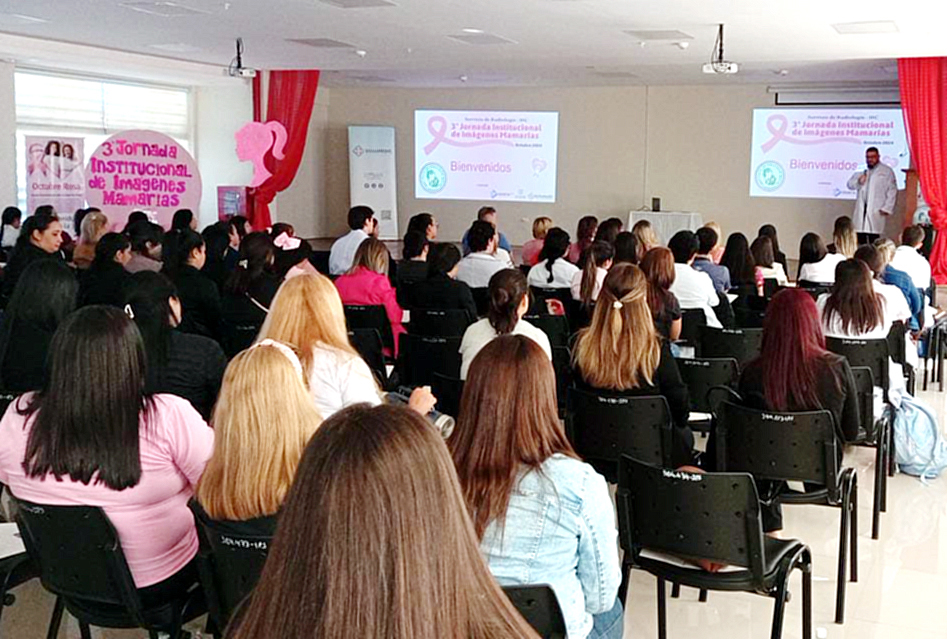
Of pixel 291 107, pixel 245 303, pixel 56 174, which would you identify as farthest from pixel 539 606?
pixel 291 107

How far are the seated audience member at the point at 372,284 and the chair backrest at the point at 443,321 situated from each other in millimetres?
182

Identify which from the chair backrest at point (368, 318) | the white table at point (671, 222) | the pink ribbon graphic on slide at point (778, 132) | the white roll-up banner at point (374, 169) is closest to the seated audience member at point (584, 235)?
the chair backrest at point (368, 318)

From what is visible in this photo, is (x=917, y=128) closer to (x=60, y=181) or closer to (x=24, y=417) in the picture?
(x=60, y=181)

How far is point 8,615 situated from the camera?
387 cm

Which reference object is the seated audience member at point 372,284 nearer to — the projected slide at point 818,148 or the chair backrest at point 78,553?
the chair backrest at point 78,553

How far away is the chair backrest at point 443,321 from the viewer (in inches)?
250

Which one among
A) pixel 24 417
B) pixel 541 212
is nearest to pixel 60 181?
pixel 541 212

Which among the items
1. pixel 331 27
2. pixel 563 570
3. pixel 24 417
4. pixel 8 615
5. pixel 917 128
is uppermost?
pixel 331 27

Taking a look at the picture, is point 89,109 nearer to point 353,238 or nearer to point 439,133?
point 439,133

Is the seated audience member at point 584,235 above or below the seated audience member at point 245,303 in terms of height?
above

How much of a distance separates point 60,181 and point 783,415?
10327 mm

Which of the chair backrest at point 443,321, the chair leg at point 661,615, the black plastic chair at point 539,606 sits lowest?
the chair leg at point 661,615

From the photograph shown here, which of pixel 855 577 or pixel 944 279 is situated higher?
pixel 944 279

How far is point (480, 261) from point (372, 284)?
138 cm
